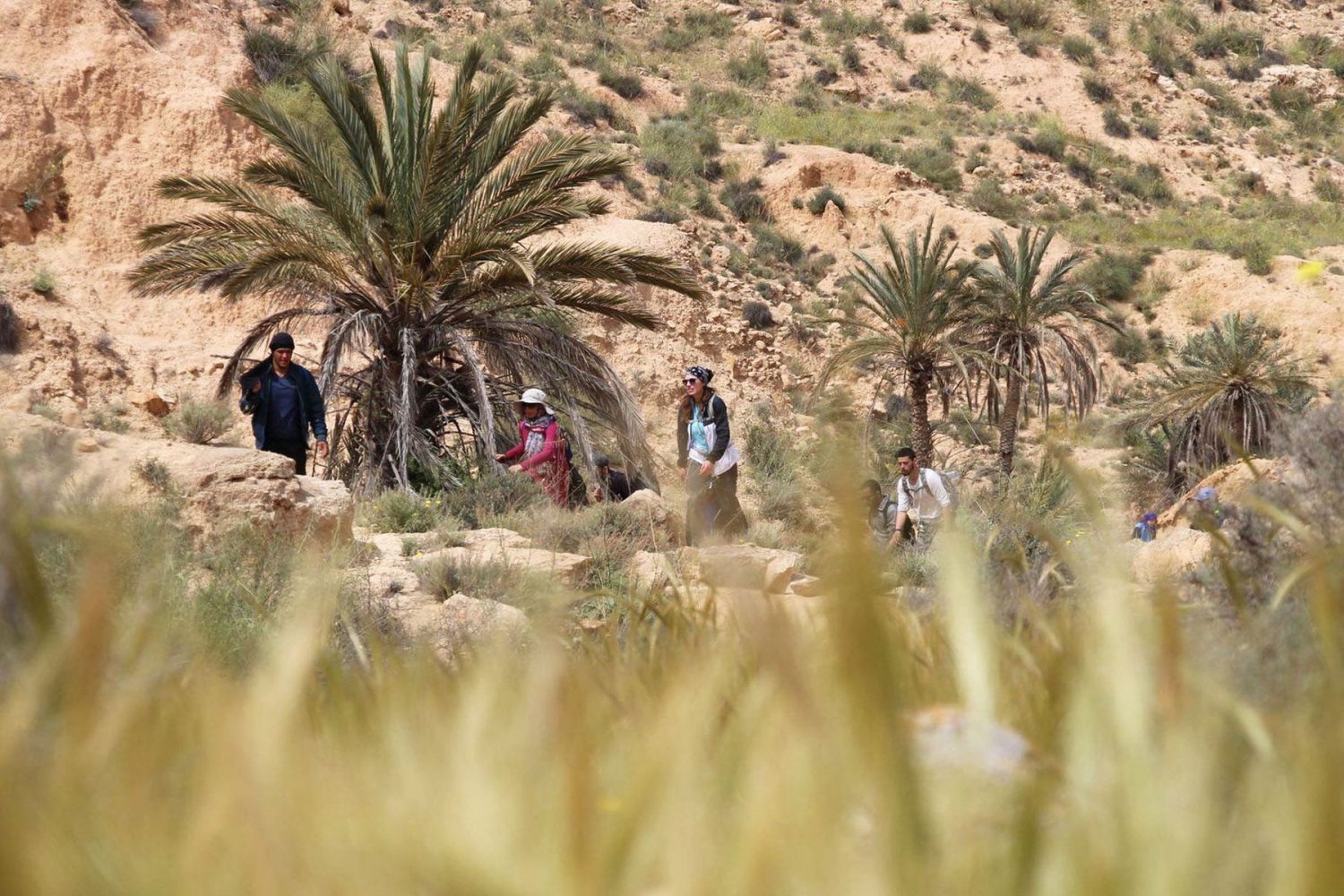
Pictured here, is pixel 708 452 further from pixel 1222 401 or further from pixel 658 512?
pixel 1222 401

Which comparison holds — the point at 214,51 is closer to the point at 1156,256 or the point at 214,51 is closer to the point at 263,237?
the point at 263,237

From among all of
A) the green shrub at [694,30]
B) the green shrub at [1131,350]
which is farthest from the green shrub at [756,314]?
the green shrub at [694,30]

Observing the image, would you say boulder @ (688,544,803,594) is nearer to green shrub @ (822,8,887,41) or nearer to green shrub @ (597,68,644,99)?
green shrub @ (597,68,644,99)

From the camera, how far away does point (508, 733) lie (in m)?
0.92

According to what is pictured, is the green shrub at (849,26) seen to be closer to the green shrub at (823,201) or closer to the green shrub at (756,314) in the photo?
the green shrub at (823,201)

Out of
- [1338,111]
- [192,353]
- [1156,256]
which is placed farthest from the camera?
[1338,111]

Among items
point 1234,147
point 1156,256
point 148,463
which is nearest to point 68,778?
point 148,463

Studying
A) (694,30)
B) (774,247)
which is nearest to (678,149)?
(774,247)

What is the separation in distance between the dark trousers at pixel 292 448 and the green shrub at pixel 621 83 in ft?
75.2

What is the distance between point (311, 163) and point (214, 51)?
981 cm

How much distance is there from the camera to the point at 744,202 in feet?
89.7

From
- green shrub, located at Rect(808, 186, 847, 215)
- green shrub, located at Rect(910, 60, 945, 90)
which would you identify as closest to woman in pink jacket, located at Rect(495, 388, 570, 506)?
green shrub, located at Rect(808, 186, 847, 215)

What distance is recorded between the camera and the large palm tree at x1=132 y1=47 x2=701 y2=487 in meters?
11.4

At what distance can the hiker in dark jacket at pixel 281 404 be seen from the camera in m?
9.16
